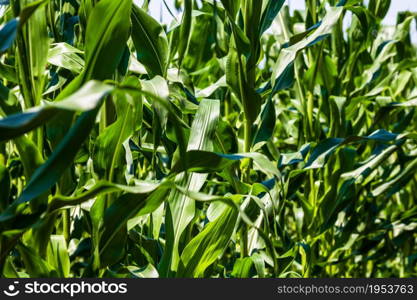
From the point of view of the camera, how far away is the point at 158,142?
0.82m

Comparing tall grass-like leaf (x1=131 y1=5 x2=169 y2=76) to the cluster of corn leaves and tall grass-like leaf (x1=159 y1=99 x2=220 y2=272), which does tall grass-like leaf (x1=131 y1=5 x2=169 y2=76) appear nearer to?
the cluster of corn leaves

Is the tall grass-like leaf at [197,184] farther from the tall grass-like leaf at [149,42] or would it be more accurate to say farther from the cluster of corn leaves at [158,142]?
the tall grass-like leaf at [149,42]

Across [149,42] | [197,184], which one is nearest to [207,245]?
[197,184]

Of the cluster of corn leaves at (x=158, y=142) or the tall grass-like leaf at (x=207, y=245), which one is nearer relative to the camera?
the cluster of corn leaves at (x=158, y=142)

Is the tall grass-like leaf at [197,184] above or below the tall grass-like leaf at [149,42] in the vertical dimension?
below

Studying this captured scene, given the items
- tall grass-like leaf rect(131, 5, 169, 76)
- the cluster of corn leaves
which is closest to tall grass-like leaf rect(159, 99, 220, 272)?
the cluster of corn leaves

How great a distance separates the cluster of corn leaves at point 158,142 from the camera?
0.65 m

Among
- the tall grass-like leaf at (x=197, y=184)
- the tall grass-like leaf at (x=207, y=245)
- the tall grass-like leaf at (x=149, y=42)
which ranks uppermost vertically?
the tall grass-like leaf at (x=149, y=42)

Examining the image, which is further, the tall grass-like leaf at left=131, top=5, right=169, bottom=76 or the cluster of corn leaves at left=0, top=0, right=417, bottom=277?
the tall grass-like leaf at left=131, top=5, right=169, bottom=76

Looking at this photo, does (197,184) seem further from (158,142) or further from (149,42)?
(149,42)

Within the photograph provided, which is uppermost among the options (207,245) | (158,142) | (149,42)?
(149,42)

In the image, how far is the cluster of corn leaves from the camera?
2.14 ft

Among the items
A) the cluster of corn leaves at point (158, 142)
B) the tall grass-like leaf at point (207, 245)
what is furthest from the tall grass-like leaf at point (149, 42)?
the tall grass-like leaf at point (207, 245)

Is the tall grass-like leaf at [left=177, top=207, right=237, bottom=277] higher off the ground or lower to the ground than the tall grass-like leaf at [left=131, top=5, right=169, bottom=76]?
lower
